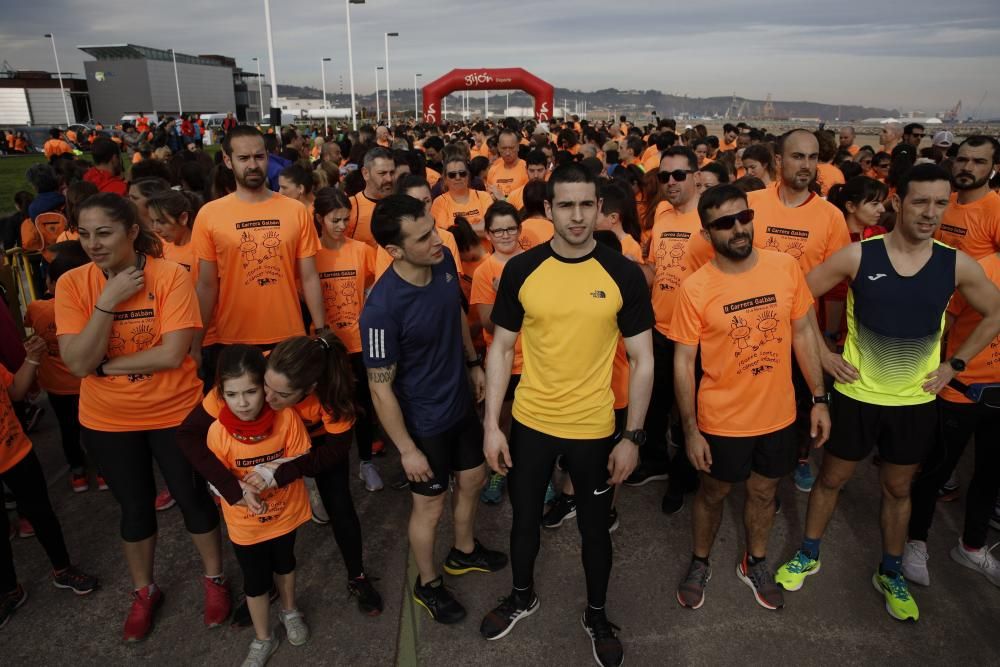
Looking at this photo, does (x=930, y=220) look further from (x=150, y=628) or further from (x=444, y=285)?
(x=150, y=628)

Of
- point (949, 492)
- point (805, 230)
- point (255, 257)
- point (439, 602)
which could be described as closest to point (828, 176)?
point (805, 230)

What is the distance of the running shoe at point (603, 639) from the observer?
3005 mm

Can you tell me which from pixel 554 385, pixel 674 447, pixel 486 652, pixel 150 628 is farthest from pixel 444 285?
pixel 674 447

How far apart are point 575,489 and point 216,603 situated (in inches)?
81.9

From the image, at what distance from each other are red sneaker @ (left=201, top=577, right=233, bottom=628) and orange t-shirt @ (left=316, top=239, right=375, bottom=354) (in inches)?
70.1

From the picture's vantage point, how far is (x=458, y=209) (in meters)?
6.02

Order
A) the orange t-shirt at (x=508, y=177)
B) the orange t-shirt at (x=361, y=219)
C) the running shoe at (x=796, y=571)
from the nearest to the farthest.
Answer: the running shoe at (x=796, y=571) < the orange t-shirt at (x=361, y=219) < the orange t-shirt at (x=508, y=177)

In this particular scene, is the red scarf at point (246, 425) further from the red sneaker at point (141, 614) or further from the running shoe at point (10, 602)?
the running shoe at point (10, 602)

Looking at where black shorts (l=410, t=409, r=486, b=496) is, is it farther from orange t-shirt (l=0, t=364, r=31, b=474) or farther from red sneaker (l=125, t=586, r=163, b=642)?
orange t-shirt (l=0, t=364, r=31, b=474)

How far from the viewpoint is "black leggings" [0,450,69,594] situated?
3.33m

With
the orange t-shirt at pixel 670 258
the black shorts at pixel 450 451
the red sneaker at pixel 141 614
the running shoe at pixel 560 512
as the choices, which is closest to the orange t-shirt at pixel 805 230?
the orange t-shirt at pixel 670 258

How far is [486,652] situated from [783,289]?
7.94ft

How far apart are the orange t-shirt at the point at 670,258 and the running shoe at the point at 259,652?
3.07m

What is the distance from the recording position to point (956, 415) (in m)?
3.53
